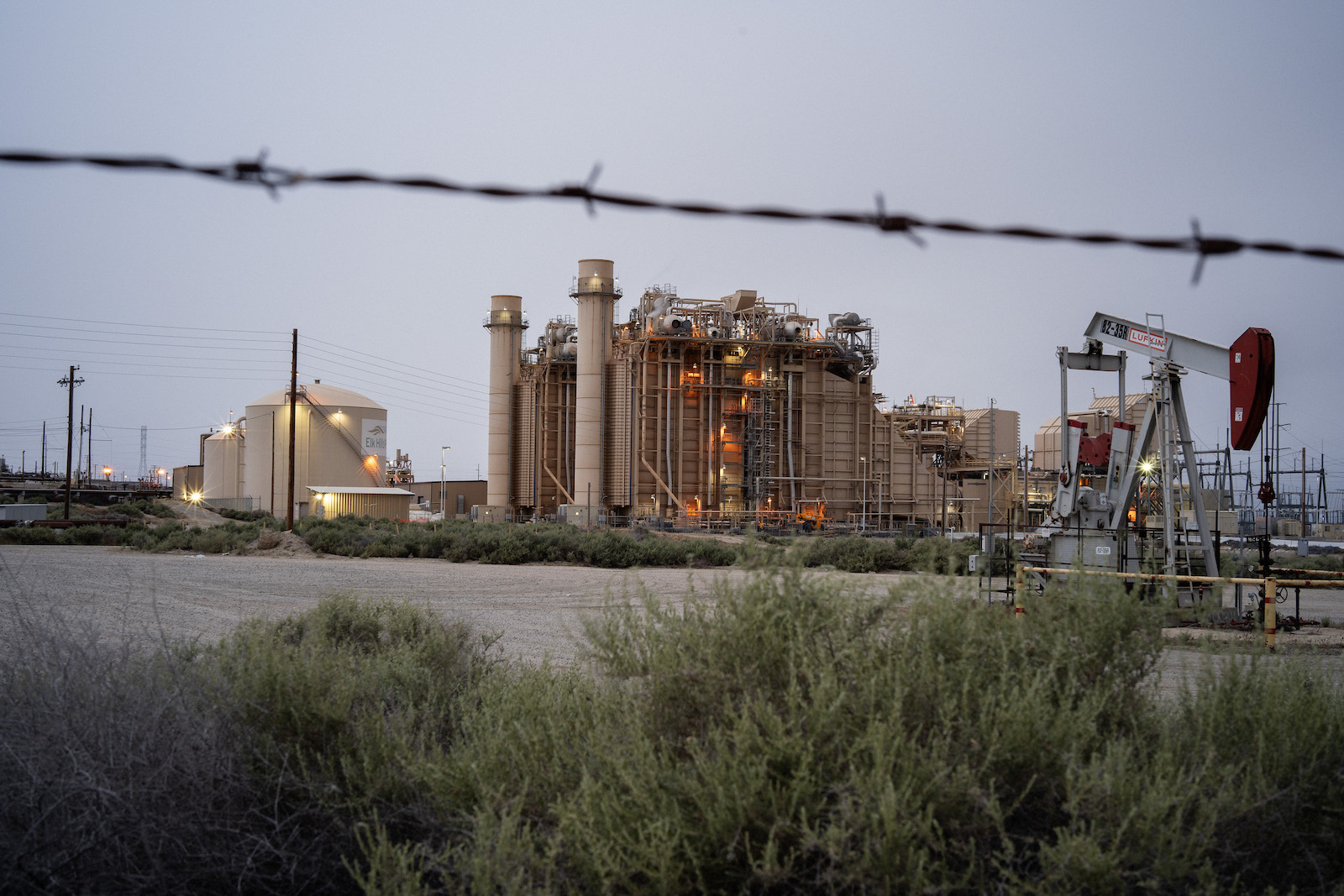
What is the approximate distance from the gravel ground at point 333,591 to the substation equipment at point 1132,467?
148 cm

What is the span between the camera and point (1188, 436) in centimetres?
1520

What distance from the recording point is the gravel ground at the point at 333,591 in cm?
1221

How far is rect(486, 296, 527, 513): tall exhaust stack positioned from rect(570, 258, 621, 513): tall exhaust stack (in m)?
8.12

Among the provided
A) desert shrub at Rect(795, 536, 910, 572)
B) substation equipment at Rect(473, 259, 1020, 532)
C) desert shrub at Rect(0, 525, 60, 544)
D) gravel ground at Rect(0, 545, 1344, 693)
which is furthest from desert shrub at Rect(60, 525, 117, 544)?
desert shrub at Rect(795, 536, 910, 572)

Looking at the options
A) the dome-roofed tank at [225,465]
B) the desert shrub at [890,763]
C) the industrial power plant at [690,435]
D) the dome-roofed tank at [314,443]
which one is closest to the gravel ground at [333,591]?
the desert shrub at [890,763]

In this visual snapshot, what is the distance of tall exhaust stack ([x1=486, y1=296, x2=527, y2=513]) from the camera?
5634 centimetres

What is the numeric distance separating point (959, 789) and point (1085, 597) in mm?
1585

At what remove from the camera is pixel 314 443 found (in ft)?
191

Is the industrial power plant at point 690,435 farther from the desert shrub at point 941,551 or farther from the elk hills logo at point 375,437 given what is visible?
the desert shrub at point 941,551

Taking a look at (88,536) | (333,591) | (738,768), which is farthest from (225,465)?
(738,768)

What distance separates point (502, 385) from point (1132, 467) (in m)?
45.1

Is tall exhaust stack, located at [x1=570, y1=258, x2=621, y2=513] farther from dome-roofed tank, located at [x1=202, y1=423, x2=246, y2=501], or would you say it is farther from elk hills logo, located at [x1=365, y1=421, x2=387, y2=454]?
dome-roofed tank, located at [x1=202, y1=423, x2=246, y2=501]

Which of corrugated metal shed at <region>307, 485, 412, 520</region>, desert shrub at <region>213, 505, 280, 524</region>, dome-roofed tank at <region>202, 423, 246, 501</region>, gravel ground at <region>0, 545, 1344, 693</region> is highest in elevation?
dome-roofed tank at <region>202, 423, 246, 501</region>

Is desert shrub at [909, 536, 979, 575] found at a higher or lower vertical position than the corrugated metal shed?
lower
